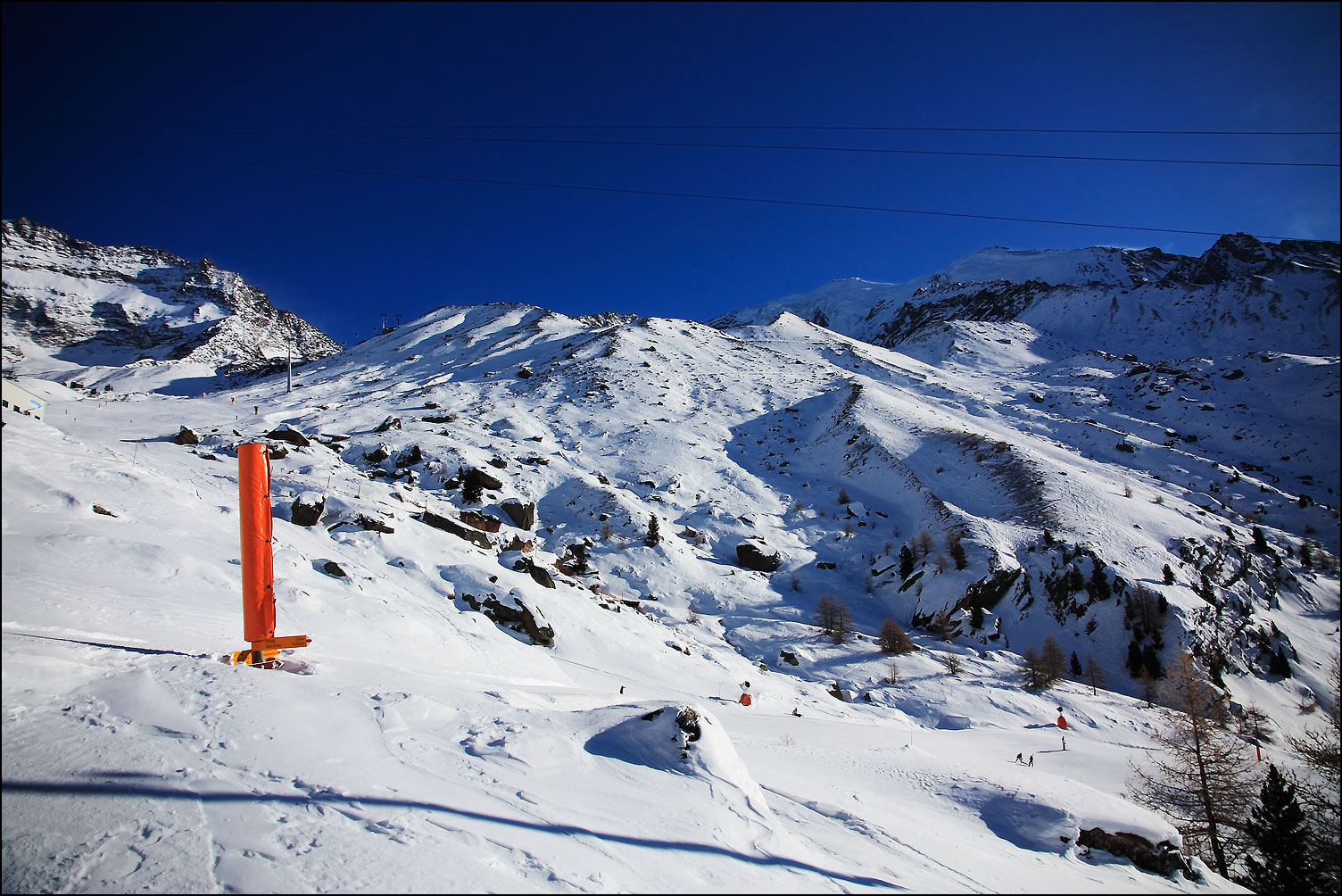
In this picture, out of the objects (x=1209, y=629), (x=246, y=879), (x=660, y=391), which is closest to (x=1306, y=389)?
(x=1209, y=629)

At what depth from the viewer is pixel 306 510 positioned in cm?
1800

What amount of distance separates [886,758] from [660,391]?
5211 cm

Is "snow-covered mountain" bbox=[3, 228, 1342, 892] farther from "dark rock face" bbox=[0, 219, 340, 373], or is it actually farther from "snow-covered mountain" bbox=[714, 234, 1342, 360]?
"snow-covered mountain" bbox=[714, 234, 1342, 360]

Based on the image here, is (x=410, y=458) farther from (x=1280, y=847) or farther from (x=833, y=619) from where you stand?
(x=1280, y=847)

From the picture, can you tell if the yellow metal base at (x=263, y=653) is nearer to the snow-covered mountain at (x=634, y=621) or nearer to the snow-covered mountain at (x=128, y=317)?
the snow-covered mountain at (x=634, y=621)

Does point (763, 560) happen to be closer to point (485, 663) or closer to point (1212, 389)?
point (485, 663)

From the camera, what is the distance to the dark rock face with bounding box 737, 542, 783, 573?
33.8 m

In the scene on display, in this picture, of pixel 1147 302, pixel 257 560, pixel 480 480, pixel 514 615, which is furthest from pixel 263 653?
pixel 1147 302

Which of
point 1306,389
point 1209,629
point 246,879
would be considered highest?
point 1306,389

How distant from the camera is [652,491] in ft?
131

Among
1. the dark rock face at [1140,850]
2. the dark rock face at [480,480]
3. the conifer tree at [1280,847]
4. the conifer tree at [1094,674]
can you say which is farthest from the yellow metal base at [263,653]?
the conifer tree at [1094,674]

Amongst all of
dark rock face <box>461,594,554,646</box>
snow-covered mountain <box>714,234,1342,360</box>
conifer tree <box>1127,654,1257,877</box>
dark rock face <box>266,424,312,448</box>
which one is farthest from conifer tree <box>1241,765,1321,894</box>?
snow-covered mountain <box>714,234,1342,360</box>

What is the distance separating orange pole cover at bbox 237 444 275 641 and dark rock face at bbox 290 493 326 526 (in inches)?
487

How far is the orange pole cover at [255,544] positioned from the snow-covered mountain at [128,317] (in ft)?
7.58
